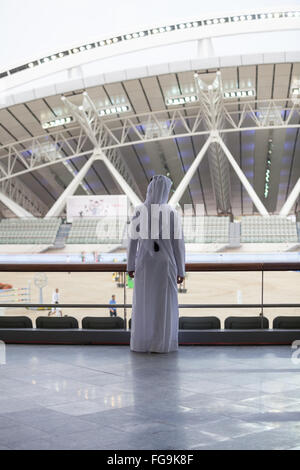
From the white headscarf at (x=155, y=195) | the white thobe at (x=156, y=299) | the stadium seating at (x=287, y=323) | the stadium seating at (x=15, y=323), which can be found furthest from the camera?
the stadium seating at (x=15, y=323)

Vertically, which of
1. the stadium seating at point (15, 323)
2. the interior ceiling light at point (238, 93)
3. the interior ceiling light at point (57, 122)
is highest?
the interior ceiling light at point (238, 93)

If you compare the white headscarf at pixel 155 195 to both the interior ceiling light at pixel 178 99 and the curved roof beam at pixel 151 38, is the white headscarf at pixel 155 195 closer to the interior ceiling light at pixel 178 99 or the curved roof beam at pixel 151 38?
the curved roof beam at pixel 151 38

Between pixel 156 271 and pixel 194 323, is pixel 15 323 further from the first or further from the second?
pixel 194 323

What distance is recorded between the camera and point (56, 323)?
568cm

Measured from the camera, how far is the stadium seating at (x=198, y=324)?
5.62 m

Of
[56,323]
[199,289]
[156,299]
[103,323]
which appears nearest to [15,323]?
[56,323]

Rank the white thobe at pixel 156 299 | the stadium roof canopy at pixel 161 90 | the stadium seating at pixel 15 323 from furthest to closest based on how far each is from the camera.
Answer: the stadium roof canopy at pixel 161 90
the stadium seating at pixel 15 323
the white thobe at pixel 156 299

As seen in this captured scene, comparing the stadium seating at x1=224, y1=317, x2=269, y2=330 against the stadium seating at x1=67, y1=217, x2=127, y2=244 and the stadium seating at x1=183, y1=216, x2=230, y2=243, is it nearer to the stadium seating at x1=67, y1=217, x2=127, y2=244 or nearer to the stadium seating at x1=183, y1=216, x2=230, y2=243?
the stadium seating at x1=67, y1=217, x2=127, y2=244

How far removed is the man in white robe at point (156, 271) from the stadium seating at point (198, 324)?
553 mm

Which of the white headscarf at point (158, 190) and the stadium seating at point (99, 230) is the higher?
the stadium seating at point (99, 230)

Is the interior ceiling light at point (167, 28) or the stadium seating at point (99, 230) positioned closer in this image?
the interior ceiling light at point (167, 28)

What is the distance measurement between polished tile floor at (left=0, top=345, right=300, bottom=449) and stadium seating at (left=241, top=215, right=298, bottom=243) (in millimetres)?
30963

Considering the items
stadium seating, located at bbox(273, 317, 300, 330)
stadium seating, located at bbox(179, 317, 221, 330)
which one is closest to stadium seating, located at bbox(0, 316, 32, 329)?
stadium seating, located at bbox(179, 317, 221, 330)

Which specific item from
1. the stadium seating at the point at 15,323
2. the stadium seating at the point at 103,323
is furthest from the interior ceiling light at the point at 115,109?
the stadium seating at the point at 103,323
